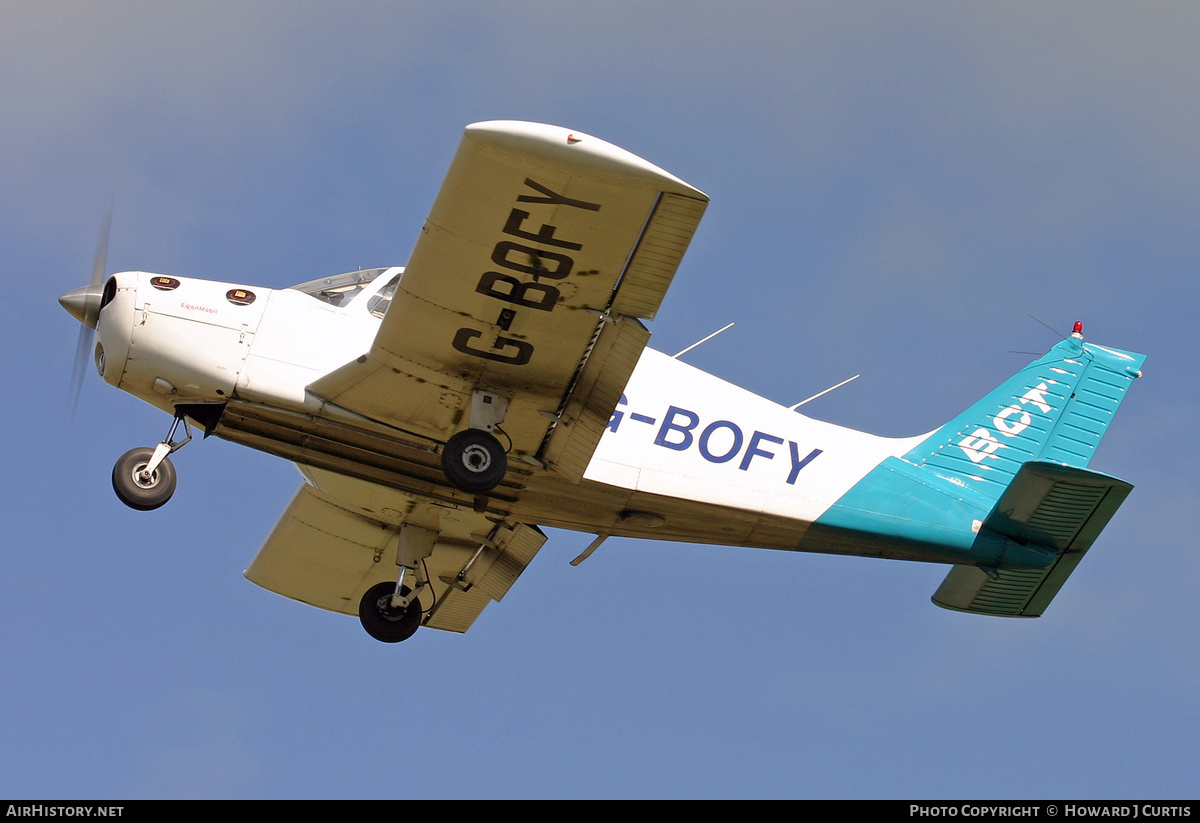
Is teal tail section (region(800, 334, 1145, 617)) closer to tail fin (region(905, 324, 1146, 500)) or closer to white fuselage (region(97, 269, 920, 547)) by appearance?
tail fin (region(905, 324, 1146, 500))

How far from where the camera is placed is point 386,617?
13188 millimetres

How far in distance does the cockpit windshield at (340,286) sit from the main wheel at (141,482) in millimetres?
1832

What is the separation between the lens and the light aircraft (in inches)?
383

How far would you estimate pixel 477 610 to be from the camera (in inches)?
576

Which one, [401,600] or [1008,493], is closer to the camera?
[1008,493]

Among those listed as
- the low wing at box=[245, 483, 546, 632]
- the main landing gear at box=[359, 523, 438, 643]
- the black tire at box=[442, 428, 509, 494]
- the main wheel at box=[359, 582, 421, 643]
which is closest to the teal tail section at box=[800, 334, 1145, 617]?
the black tire at box=[442, 428, 509, 494]

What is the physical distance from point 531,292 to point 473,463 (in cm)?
160

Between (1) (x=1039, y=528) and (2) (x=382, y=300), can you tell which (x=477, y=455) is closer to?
(2) (x=382, y=300)

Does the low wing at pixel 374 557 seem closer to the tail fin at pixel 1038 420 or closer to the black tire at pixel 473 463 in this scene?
the black tire at pixel 473 463

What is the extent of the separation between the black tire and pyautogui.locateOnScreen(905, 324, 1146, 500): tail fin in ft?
13.8

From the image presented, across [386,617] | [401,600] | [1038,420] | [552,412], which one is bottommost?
[386,617]

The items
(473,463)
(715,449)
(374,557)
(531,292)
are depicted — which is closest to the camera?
(531,292)

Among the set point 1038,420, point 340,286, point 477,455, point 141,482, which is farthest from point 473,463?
point 1038,420
